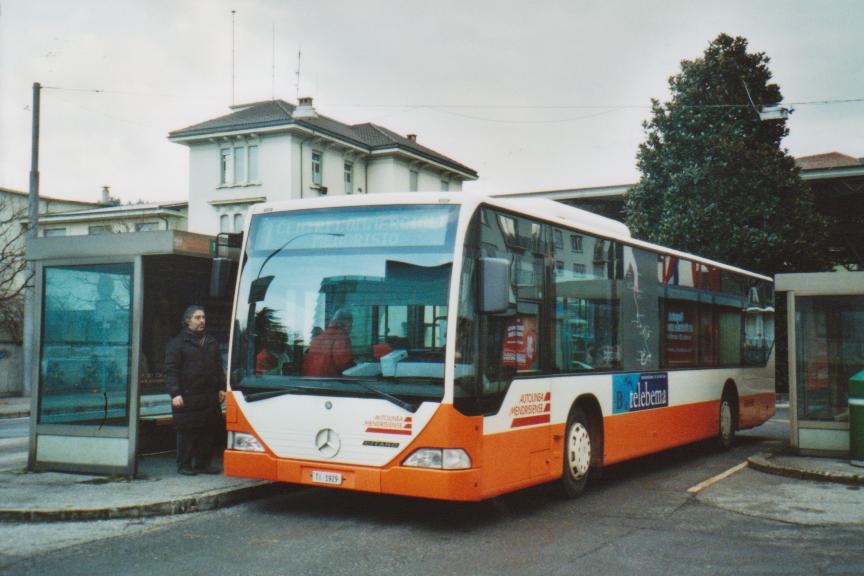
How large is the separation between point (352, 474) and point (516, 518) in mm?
1797

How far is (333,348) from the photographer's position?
793cm

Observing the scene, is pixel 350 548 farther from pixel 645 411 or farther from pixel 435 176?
pixel 435 176

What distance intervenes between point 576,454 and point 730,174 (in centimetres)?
1947

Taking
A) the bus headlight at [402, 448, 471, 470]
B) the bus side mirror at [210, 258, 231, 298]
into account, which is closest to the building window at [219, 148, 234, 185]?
the bus side mirror at [210, 258, 231, 298]

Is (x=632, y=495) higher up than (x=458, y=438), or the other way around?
(x=458, y=438)

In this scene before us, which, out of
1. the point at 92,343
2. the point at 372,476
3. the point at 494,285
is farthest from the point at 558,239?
the point at 92,343

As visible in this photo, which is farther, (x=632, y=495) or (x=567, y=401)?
(x=632, y=495)

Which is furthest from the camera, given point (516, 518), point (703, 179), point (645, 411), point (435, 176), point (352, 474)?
point (435, 176)

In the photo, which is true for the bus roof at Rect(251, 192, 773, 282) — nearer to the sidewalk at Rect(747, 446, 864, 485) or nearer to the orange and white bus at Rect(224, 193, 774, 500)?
the orange and white bus at Rect(224, 193, 774, 500)

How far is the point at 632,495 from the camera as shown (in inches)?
391

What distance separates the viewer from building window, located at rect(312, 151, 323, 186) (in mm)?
48250

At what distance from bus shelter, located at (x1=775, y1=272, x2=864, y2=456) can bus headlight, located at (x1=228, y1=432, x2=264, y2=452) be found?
8.00 metres

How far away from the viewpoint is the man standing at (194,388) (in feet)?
32.0

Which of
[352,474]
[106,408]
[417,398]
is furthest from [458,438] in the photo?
[106,408]
